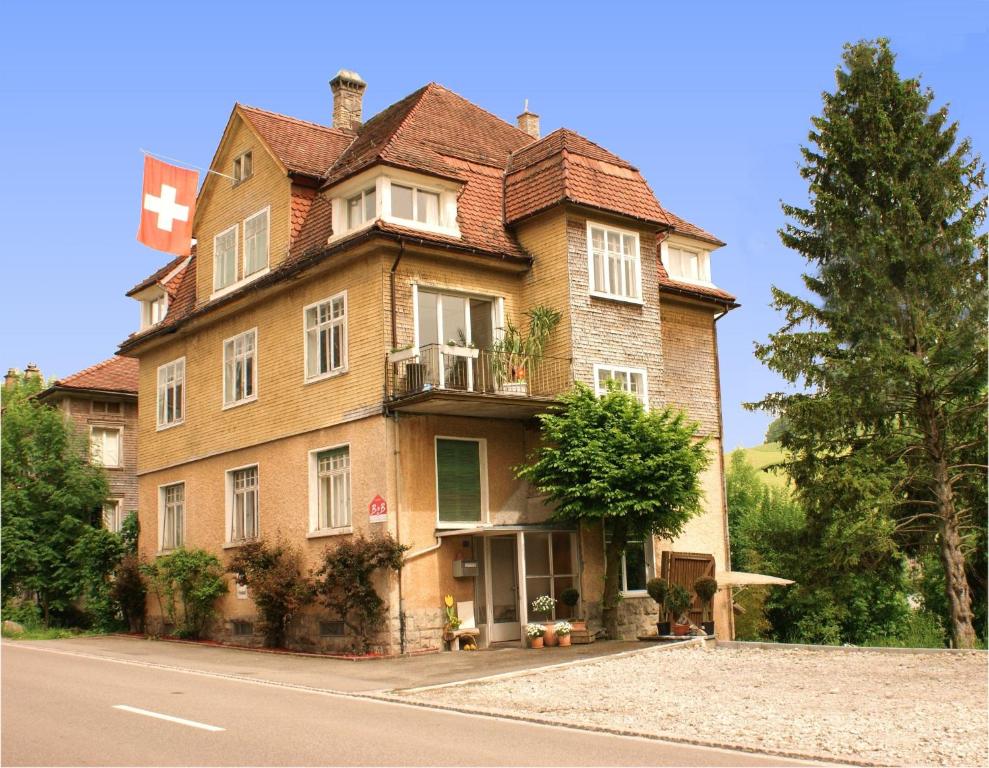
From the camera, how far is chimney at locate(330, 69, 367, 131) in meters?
29.8

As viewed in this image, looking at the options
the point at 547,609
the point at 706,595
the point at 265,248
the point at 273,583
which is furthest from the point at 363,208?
the point at 706,595

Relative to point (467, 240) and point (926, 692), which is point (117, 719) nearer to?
point (926, 692)

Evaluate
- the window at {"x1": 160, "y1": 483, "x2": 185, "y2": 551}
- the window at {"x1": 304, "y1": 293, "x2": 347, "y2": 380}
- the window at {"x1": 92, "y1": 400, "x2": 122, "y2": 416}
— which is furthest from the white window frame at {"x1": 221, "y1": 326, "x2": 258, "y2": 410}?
the window at {"x1": 92, "y1": 400, "x2": 122, "y2": 416}

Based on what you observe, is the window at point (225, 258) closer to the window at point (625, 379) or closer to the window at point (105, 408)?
the window at point (625, 379)

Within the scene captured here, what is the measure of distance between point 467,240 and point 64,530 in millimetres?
17594

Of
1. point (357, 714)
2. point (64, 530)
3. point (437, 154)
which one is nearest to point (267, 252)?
point (437, 154)

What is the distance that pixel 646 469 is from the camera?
21203 millimetres

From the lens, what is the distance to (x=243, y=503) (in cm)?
2605

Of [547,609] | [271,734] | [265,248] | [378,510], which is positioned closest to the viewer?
[271,734]

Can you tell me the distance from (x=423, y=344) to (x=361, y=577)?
4.90 metres

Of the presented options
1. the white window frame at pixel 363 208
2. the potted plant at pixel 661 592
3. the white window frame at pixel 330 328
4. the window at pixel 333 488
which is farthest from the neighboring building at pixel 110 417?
the potted plant at pixel 661 592

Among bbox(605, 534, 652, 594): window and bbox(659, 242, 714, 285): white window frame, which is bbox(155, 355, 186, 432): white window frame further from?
bbox(659, 242, 714, 285): white window frame

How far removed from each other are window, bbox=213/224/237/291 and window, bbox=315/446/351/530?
6225mm

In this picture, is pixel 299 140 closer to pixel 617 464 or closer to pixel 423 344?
pixel 423 344
